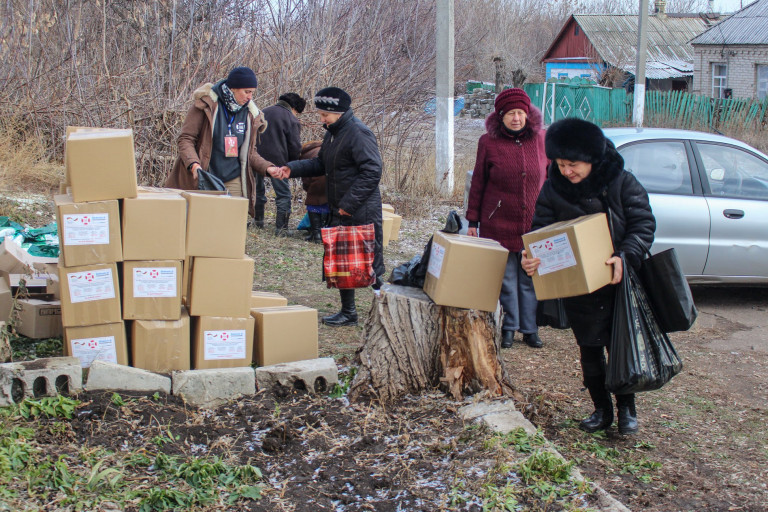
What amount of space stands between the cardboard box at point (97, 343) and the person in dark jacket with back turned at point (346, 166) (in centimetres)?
196

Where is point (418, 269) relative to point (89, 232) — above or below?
below

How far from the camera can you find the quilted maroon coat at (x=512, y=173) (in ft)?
17.7

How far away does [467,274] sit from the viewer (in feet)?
13.7

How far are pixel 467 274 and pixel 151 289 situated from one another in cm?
179

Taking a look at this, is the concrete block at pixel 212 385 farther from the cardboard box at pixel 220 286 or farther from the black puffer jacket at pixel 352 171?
the black puffer jacket at pixel 352 171

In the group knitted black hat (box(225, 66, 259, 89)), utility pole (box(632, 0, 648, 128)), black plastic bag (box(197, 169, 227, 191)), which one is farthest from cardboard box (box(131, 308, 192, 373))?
utility pole (box(632, 0, 648, 128))

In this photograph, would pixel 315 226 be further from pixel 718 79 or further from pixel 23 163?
pixel 718 79

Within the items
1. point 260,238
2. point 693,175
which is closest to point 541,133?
point 693,175

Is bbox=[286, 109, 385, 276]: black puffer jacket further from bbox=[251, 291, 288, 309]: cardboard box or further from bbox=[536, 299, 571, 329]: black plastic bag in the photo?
bbox=[536, 299, 571, 329]: black plastic bag

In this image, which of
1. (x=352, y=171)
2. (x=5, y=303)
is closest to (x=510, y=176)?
(x=352, y=171)

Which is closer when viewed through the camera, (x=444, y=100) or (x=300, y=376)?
(x=300, y=376)

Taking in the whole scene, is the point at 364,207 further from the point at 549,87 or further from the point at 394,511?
the point at 549,87

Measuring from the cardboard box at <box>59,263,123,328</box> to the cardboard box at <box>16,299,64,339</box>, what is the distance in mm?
791

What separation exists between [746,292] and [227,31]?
8395mm
